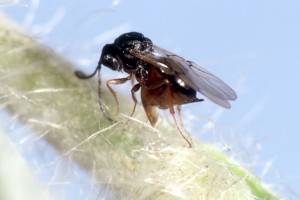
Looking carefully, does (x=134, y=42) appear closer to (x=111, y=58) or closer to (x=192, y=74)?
(x=111, y=58)

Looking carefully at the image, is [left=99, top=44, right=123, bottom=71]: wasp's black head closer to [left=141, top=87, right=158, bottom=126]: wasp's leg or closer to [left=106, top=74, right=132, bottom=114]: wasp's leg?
[left=106, top=74, right=132, bottom=114]: wasp's leg

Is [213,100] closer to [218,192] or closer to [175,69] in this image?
[175,69]

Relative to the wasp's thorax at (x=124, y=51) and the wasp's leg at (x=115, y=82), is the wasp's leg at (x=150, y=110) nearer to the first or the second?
the wasp's leg at (x=115, y=82)

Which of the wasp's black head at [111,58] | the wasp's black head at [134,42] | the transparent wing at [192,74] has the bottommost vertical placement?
the wasp's black head at [111,58]

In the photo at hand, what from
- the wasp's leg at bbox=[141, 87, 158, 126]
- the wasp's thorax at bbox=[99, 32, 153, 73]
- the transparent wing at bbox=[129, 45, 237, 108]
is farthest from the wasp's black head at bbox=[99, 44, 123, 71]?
the wasp's leg at bbox=[141, 87, 158, 126]

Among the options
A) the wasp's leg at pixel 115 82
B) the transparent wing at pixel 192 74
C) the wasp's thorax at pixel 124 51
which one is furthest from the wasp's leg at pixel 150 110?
the wasp's thorax at pixel 124 51
